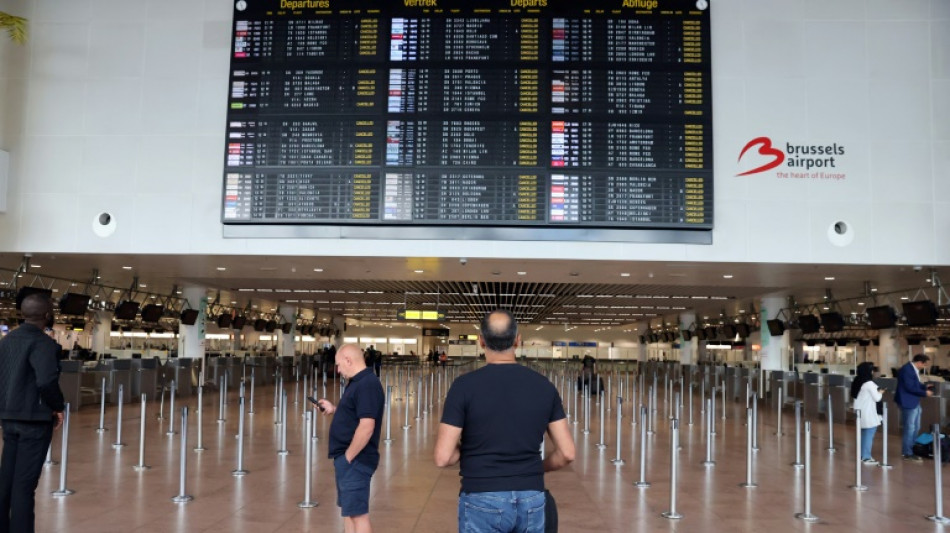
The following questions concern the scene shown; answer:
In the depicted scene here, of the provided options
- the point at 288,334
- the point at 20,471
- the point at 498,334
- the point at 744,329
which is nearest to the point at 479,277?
the point at 20,471

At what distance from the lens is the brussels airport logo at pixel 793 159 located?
11.2 meters

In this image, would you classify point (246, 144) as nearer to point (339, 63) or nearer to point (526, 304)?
point (339, 63)

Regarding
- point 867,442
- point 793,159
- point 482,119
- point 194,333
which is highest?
Answer: point 482,119

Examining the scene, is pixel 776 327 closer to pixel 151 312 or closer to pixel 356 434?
pixel 151 312

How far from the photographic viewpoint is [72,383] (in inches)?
666

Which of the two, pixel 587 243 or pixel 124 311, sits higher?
pixel 587 243

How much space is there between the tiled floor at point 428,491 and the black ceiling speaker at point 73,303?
170 inches

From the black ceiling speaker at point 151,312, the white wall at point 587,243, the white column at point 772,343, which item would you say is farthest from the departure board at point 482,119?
the white column at point 772,343

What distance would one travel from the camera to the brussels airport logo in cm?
1123

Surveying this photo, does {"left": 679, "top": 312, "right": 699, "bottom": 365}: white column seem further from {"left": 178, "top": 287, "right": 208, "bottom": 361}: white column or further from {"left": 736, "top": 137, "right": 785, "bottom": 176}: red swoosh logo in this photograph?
{"left": 736, "top": 137, "right": 785, "bottom": 176}: red swoosh logo

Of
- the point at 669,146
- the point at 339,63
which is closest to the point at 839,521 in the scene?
the point at 669,146

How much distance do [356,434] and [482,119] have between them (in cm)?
706

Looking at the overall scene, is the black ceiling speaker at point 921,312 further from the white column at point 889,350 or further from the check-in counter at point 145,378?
the white column at point 889,350

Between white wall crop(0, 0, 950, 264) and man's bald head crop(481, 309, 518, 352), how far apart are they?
7831 mm
